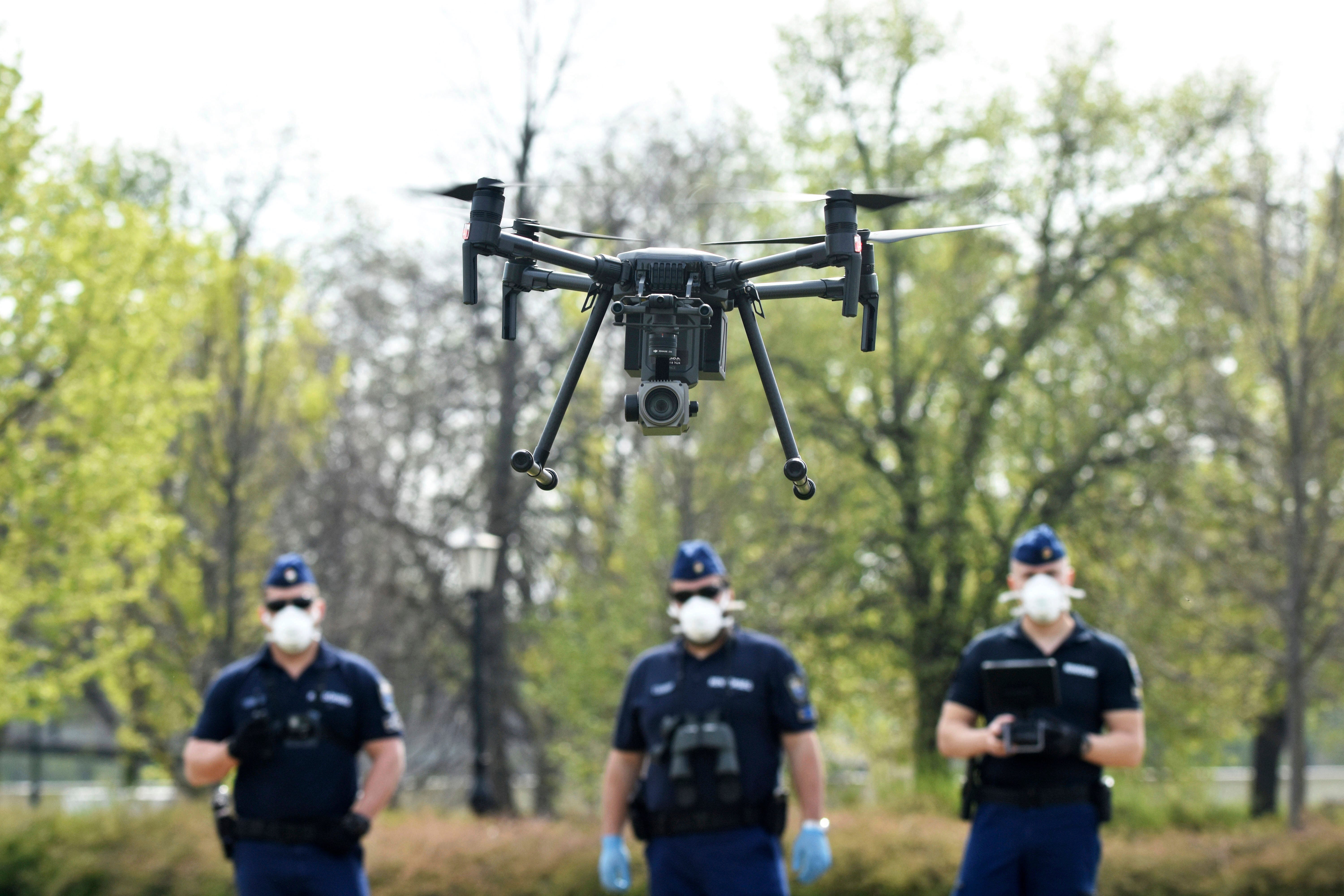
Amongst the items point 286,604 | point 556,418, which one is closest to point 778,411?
point 556,418

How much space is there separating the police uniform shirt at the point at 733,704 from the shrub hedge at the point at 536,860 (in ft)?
9.87

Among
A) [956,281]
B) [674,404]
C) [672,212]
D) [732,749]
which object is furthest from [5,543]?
[956,281]

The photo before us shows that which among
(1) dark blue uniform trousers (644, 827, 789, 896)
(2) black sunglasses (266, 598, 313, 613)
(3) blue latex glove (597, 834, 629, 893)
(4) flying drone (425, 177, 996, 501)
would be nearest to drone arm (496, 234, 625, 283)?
(4) flying drone (425, 177, 996, 501)

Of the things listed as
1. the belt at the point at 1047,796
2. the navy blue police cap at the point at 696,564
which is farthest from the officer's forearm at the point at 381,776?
the belt at the point at 1047,796

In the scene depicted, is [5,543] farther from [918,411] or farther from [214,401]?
[918,411]

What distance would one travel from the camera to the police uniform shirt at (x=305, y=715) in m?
6.10

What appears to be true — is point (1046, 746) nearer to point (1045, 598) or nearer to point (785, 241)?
point (1045, 598)

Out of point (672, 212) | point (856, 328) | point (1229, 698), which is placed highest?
point (672, 212)

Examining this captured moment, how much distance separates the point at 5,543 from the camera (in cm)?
1302

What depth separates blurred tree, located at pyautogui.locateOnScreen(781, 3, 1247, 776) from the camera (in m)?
18.9

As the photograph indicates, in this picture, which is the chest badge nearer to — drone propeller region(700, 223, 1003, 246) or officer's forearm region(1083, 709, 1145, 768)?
officer's forearm region(1083, 709, 1145, 768)

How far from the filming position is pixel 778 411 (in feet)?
9.21

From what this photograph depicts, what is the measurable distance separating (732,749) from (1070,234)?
16.0m

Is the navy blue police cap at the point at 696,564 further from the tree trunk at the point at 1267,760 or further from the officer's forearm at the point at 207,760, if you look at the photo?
the tree trunk at the point at 1267,760
